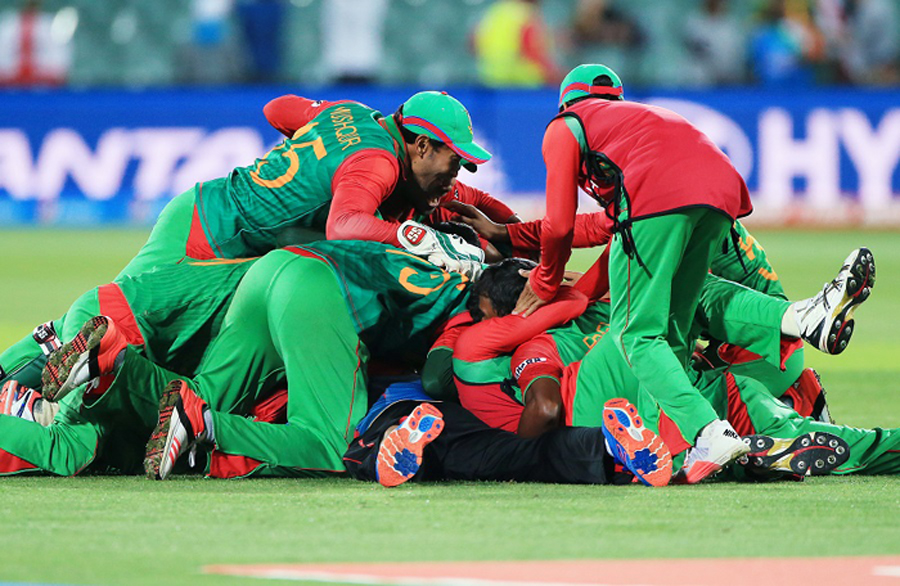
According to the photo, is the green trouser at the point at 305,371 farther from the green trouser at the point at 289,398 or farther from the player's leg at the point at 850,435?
the player's leg at the point at 850,435

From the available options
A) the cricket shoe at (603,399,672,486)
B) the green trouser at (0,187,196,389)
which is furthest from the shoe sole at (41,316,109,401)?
the cricket shoe at (603,399,672,486)

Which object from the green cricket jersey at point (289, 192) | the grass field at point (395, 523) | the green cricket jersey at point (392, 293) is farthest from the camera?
the green cricket jersey at point (289, 192)

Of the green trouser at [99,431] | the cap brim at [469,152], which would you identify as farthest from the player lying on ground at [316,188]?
the green trouser at [99,431]

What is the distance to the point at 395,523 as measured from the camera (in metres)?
5.10

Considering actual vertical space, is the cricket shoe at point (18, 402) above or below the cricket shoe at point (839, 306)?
below

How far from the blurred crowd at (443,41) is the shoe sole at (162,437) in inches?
572

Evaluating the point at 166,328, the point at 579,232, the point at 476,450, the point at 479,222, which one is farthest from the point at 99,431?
the point at 579,232

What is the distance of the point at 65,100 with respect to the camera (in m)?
19.2

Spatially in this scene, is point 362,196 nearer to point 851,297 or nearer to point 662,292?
point 662,292

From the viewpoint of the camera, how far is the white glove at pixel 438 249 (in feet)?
22.3

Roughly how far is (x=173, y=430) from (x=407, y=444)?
0.91 meters

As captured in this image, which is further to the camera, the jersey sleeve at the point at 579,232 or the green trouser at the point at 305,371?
the jersey sleeve at the point at 579,232

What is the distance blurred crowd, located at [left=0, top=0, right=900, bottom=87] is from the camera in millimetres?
20547

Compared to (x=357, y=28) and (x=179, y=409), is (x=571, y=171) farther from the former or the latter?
(x=357, y=28)
